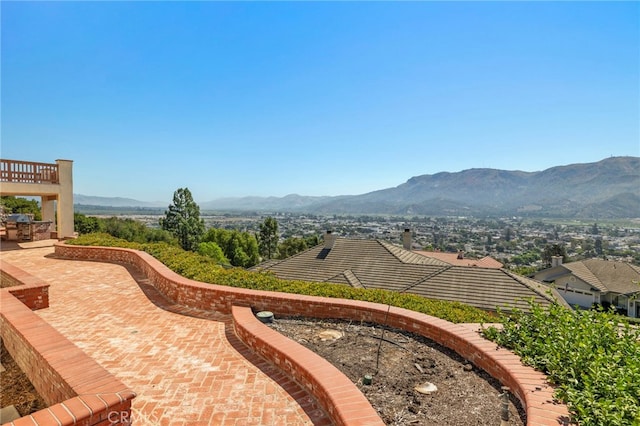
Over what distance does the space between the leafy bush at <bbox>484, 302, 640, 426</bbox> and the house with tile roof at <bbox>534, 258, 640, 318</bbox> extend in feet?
83.1

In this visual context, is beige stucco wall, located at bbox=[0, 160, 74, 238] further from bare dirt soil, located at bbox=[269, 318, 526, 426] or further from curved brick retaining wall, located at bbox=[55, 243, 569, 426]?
bare dirt soil, located at bbox=[269, 318, 526, 426]

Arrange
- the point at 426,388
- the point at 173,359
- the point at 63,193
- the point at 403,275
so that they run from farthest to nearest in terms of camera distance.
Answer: the point at 403,275 → the point at 63,193 → the point at 173,359 → the point at 426,388

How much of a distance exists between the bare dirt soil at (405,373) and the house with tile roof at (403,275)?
22.7 feet

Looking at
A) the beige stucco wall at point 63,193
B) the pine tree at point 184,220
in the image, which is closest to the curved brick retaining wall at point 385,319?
the beige stucco wall at point 63,193

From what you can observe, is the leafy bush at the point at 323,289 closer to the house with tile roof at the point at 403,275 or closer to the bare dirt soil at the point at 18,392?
the bare dirt soil at the point at 18,392

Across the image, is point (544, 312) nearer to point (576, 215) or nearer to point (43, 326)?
point (43, 326)

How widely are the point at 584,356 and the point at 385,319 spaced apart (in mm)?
2486

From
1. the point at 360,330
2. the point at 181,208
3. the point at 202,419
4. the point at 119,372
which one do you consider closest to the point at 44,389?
the point at 119,372

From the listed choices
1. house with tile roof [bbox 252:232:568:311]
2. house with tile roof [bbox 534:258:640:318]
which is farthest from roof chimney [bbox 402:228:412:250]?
house with tile roof [bbox 534:258:640:318]

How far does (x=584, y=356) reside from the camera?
309 centimetres

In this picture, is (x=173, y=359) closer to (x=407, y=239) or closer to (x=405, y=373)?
(x=405, y=373)

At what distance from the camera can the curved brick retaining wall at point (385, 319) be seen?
2.84 meters

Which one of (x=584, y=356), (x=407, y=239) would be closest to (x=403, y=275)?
(x=407, y=239)

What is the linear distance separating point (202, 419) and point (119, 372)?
1531mm
